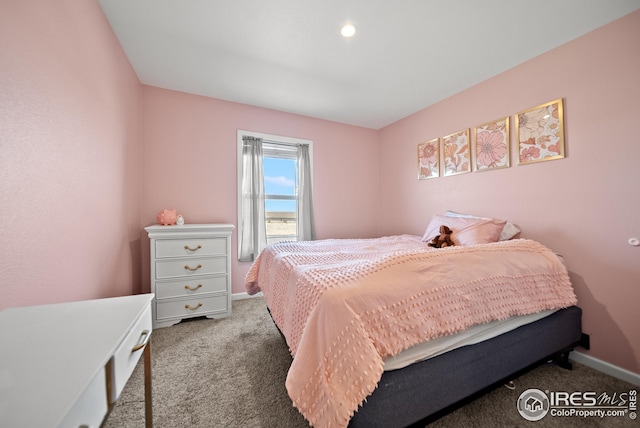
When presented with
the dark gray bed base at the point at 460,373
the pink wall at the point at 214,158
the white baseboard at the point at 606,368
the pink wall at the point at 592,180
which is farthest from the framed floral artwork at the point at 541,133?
the pink wall at the point at 214,158

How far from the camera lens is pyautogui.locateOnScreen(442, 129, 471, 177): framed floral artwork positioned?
255 centimetres

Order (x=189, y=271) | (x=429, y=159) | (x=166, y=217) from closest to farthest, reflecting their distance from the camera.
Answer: (x=189, y=271), (x=166, y=217), (x=429, y=159)

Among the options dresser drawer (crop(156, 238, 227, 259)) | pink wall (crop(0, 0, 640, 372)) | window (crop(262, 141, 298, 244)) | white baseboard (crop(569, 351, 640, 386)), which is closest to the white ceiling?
pink wall (crop(0, 0, 640, 372))

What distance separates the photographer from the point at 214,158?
2838mm

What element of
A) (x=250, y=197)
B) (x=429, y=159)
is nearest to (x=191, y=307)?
(x=250, y=197)

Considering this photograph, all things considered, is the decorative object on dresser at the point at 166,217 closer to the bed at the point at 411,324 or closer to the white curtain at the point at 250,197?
the white curtain at the point at 250,197

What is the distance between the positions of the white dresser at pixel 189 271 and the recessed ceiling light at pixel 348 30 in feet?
6.57

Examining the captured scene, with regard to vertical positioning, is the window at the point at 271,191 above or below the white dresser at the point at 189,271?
above

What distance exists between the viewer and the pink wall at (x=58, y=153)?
2.82ft

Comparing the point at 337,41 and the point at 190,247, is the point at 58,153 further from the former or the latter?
the point at 337,41

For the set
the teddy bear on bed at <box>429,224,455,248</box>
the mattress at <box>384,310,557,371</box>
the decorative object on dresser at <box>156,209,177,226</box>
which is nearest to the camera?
the mattress at <box>384,310,557,371</box>

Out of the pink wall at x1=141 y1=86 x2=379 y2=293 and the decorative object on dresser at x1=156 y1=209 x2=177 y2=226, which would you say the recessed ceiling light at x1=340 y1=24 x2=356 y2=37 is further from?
the decorative object on dresser at x1=156 y1=209 x2=177 y2=226

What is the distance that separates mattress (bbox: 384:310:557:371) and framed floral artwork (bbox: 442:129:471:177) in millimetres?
1596

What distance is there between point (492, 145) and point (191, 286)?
3.31 meters
